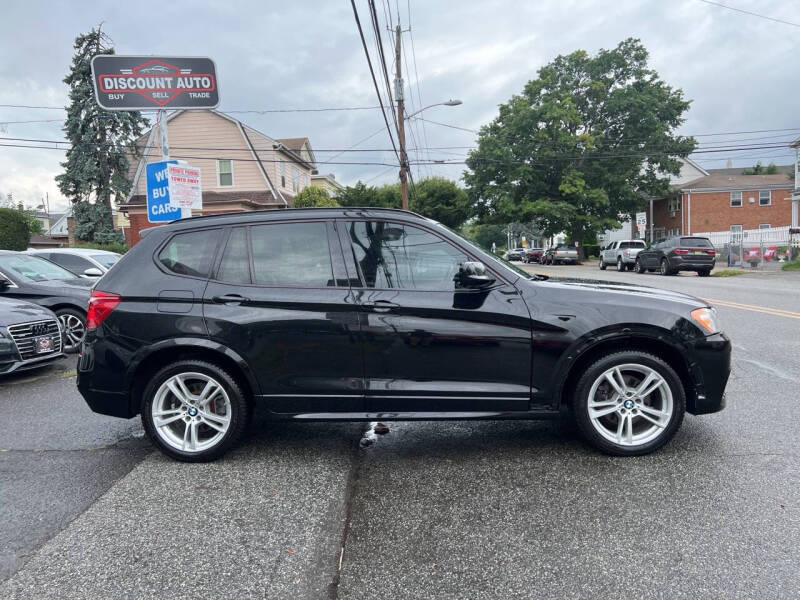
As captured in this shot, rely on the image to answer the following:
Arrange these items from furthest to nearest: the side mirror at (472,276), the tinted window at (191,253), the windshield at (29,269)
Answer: the windshield at (29,269) → the tinted window at (191,253) → the side mirror at (472,276)

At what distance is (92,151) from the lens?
100 ft

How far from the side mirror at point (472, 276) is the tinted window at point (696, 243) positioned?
73.7ft

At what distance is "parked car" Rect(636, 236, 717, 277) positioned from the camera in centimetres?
2252

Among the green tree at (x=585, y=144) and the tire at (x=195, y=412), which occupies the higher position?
the green tree at (x=585, y=144)

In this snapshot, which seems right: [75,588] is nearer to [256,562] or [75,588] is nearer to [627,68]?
[256,562]

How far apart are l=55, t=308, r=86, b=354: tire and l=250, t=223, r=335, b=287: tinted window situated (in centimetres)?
573

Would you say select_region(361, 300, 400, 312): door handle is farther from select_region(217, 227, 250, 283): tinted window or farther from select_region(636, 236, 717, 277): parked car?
select_region(636, 236, 717, 277): parked car

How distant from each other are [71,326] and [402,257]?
672 centimetres

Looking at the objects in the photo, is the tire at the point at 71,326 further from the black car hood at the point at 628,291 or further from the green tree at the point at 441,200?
the green tree at the point at 441,200

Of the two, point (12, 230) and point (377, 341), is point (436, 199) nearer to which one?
point (12, 230)

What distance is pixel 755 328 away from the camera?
8.51 m

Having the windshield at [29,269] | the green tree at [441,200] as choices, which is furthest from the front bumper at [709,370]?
the green tree at [441,200]

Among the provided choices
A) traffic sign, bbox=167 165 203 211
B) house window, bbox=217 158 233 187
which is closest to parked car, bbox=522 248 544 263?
house window, bbox=217 158 233 187

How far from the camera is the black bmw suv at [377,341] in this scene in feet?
12.1
